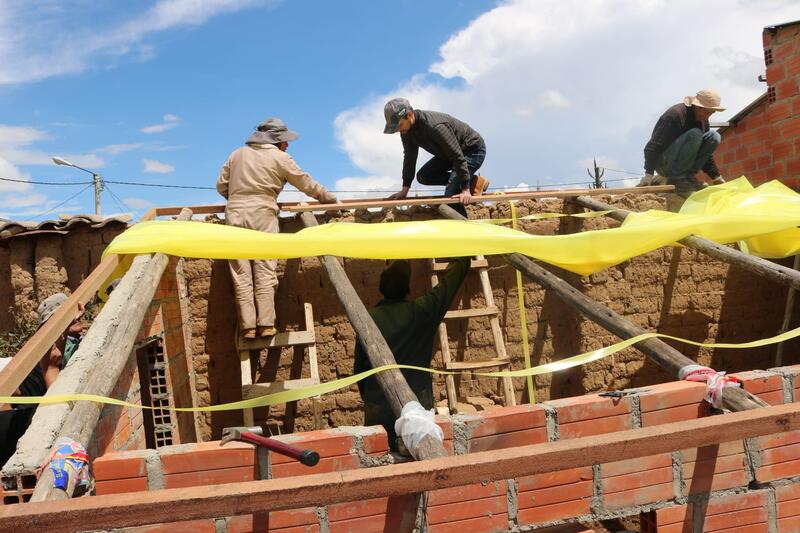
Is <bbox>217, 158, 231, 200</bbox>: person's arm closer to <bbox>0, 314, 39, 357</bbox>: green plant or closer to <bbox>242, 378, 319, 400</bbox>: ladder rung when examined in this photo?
<bbox>242, 378, 319, 400</bbox>: ladder rung

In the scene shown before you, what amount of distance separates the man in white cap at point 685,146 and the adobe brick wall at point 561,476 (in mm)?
3331

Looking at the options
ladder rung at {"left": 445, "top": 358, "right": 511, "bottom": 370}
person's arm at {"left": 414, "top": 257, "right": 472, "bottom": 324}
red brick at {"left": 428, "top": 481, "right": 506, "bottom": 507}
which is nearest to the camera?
red brick at {"left": 428, "top": 481, "right": 506, "bottom": 507}

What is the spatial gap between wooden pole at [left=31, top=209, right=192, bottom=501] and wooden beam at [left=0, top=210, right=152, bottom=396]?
0.14 meters

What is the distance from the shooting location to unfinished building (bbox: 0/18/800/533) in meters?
1.39

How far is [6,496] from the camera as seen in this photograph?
63.4 inches

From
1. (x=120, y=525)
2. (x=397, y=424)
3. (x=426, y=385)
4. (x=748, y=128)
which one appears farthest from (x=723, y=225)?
(x=748, y=128)

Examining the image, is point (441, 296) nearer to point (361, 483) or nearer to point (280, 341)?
point (280, 341)

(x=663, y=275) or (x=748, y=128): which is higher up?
(x=748, y=128)

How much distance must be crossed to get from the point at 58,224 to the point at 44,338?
279 cm

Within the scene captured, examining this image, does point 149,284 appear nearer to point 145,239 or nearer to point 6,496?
point 145,239

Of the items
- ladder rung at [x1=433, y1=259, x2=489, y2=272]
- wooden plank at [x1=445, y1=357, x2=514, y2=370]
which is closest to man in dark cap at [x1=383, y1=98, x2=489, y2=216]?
Result: ladder rung at [x1=433, y1=259, x2=489, y2=272]

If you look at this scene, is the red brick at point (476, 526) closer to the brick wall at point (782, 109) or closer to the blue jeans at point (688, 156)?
the blue jeans at point (688, 156)

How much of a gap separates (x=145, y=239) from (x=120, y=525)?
7.80ft

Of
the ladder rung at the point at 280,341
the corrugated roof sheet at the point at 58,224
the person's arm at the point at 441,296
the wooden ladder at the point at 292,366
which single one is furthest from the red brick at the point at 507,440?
the corrugated roof sheet at the point at 58,224
